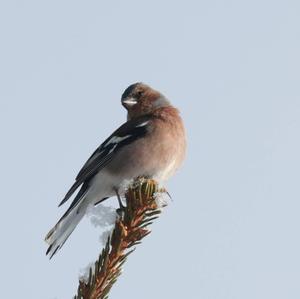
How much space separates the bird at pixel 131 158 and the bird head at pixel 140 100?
0.26m

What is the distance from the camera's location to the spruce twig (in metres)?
2.29

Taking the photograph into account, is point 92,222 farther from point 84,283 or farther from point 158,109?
point 158,109

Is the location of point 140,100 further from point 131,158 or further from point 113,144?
point 131,158

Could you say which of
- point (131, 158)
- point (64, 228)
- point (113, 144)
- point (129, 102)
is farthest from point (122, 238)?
point (129, 102)

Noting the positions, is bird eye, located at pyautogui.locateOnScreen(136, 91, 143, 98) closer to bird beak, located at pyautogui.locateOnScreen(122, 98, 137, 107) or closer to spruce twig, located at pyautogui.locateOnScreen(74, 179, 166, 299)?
bird beak, located at pyautogui.locateOnScreen(122, 98, 137, 107)

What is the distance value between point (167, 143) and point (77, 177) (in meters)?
0.94

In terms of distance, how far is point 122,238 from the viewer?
8.48ft

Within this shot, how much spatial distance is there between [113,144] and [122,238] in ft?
12.3

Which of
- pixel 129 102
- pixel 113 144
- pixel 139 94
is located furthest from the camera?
pixel 139 94

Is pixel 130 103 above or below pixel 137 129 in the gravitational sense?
above

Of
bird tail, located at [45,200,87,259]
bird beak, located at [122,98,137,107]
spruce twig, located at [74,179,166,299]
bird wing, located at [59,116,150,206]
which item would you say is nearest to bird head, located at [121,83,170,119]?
bird beak, located at [122,98,137,107]

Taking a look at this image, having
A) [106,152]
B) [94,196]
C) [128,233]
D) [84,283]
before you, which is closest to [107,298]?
[84,283]

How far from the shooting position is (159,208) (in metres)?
2.95

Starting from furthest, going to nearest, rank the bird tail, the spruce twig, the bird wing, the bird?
the bird wing, the bird, the bird tail, the spruce twig
